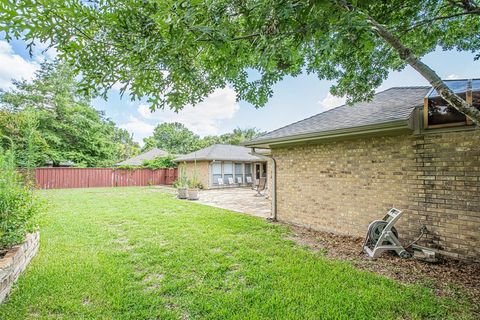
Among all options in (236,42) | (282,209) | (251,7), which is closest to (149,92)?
(236,42)

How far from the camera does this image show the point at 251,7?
2564mm

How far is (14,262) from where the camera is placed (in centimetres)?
322

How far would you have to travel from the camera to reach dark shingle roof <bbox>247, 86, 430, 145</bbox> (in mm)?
4852

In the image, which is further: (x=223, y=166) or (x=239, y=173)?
(x=239, y=173)

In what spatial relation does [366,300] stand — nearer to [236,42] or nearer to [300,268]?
[300,268]

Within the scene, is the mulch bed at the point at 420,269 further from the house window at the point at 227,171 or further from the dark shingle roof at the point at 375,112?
the house window at the point at 227,171

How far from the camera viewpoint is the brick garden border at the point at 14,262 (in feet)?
9.45

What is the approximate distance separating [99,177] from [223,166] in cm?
1005

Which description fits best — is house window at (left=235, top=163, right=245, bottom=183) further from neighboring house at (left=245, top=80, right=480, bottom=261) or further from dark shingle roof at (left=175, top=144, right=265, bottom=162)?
neighboring house at (left=245, top=80, right=480, bottom=261)

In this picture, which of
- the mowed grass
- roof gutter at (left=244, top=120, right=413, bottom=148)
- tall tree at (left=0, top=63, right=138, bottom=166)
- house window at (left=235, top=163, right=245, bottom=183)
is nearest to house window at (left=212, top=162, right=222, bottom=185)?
house window at (left=235, top=163, right=245, bottom=183)

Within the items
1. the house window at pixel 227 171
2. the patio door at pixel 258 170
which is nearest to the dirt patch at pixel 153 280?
the house window at pixel 227 171

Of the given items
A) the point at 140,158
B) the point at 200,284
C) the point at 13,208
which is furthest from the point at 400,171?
the point at 140,158

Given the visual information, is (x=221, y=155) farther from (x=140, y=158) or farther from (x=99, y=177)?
(x=140, y=158)

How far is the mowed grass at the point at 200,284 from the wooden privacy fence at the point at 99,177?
49.7ft
